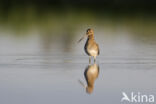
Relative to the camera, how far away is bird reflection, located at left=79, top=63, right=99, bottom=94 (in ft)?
29.3

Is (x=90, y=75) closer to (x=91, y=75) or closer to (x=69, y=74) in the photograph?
(x=91, y=75)

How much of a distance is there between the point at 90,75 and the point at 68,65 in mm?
1123

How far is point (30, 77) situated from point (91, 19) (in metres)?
12.9

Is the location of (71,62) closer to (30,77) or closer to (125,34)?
(30,77)

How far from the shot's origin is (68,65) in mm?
11039

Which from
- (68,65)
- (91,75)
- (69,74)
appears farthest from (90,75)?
(68,65)

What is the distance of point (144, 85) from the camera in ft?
30.1

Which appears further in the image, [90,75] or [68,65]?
[68,65]

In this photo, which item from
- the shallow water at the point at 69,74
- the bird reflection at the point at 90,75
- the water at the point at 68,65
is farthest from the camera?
the bird reflection at the point at 90,75

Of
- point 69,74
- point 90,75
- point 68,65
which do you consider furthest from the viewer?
point 68,65

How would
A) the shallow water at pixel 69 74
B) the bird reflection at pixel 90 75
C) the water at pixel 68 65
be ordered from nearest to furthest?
1. the shallow water at pixel 69 74
2. the water at pixel 68 65
3. the bird reflection at pixel 90 75

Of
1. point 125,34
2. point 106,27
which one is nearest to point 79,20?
point 106,27

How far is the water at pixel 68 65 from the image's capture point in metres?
8.45

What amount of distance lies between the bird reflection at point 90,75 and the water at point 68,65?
0.23 ft
